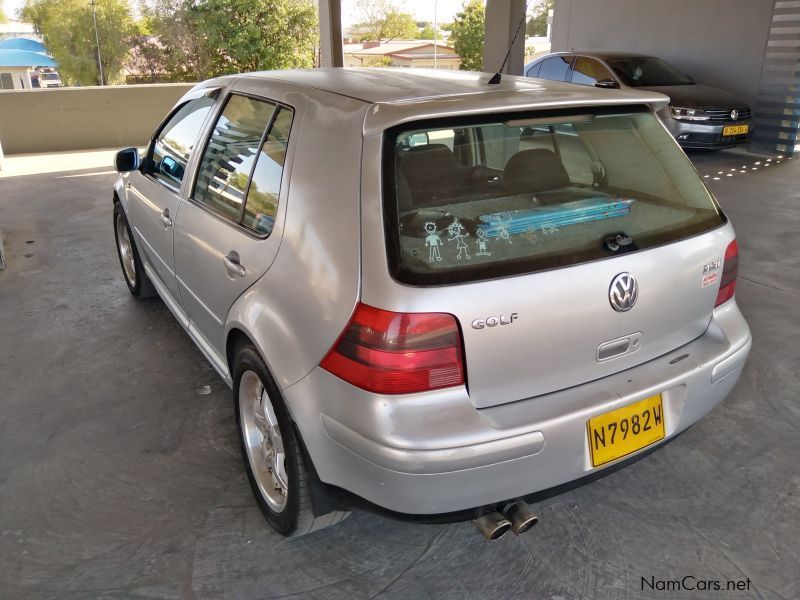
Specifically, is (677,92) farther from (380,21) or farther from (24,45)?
(380,21)

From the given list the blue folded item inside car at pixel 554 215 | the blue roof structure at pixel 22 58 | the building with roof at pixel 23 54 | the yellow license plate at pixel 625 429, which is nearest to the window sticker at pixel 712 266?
the blue folded item inside car at pixel 554 215

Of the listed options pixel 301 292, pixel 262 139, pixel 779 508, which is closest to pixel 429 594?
pixel 301 292

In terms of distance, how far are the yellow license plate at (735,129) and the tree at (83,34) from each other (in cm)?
2823

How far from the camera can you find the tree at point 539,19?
62338mm

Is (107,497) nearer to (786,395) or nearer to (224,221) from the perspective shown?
(224,221)

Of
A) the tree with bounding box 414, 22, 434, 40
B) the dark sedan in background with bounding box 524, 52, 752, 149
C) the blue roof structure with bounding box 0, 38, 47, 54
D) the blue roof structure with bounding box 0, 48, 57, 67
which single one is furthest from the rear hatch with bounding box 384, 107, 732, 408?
the tree with bounding box 414, 22, 434, 40

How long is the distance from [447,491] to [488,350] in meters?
0.40

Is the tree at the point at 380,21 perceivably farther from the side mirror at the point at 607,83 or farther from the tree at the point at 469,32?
the side mirror at the point at 607,83

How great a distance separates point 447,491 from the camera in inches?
70.9

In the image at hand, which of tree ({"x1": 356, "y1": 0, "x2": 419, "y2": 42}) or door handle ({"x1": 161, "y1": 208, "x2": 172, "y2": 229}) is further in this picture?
tree ({"x1": 356, "y1": 0, "x2": 419, "y2": 42})

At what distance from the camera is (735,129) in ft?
32.3

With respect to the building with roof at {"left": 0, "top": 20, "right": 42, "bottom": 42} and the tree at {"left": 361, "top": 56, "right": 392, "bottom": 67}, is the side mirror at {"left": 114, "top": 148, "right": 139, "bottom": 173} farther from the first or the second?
the tree at {"left": 361, "top": 56, "right": 392, "bottom": 67}

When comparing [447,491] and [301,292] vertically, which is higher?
[301,292]

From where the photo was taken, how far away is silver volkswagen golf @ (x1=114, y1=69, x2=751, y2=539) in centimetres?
179
